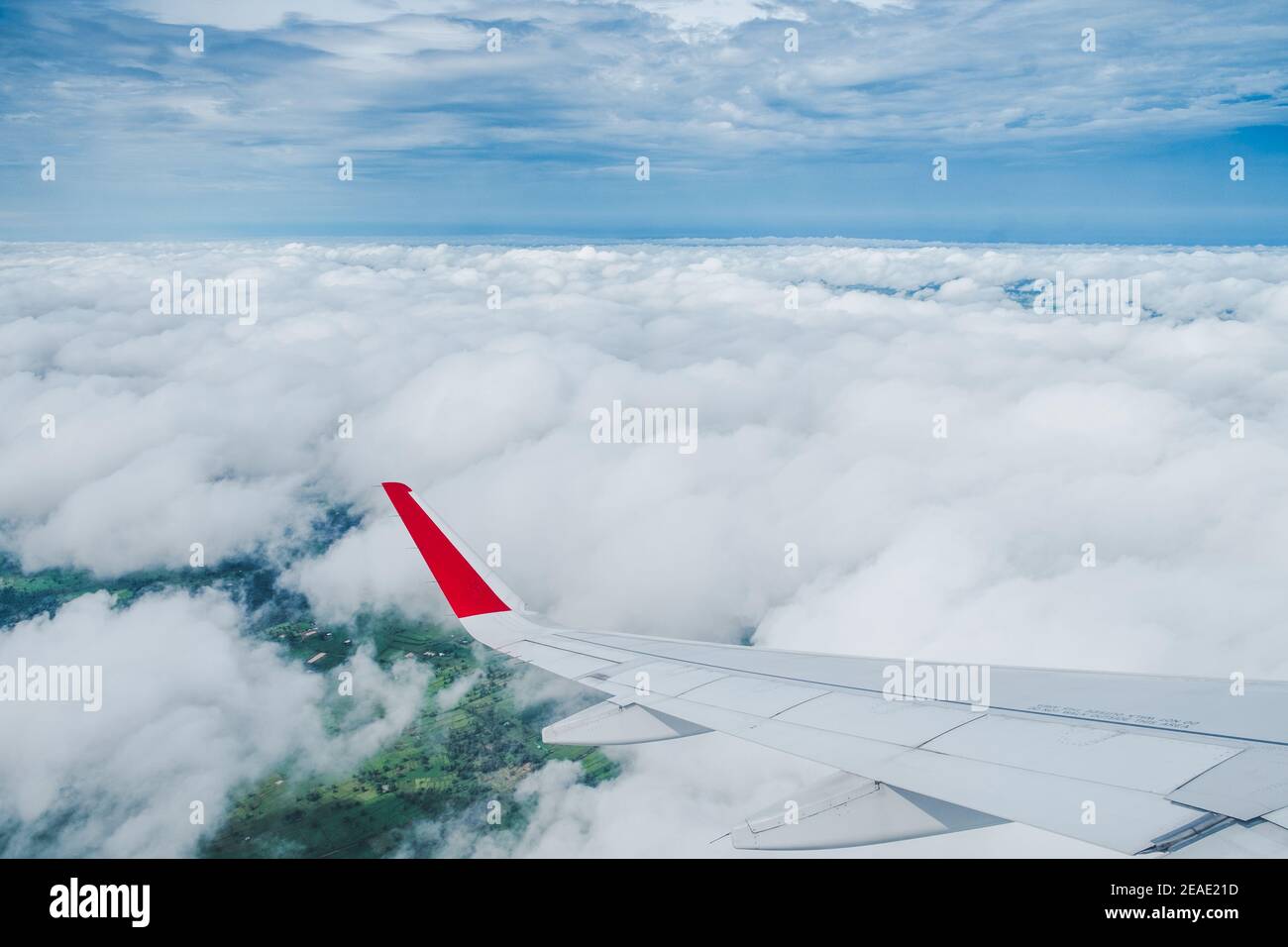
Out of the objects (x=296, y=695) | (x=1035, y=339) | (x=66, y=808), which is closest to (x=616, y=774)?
(x=296, y=695)

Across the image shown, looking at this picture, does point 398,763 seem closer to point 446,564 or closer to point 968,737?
point 446,564

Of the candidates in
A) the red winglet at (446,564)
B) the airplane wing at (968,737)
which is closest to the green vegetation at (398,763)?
the red winglet at (446,564)

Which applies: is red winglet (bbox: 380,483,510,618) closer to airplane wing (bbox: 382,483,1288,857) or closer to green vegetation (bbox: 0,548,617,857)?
airplane wing (bbox: 382,483,1288,857)

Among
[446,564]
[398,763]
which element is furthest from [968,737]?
[398,763]

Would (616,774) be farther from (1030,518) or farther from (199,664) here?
(1030,518)

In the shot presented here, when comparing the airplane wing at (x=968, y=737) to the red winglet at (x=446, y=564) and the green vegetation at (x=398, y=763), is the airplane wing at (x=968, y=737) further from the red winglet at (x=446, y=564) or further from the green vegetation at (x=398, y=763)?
the green vegetation at (x=398, y=763)

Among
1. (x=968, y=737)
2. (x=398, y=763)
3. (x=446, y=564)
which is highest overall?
(x=446, y=564)
